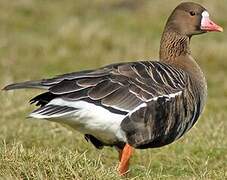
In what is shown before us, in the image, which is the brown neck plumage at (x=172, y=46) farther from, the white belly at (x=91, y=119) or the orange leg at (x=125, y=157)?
the white belly at (x=91, y=119)

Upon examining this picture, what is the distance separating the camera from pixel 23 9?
1941 centimetres

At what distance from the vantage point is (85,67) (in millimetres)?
13758

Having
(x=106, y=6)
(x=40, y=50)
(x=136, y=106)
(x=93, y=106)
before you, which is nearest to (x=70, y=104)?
(x=93, y=106)

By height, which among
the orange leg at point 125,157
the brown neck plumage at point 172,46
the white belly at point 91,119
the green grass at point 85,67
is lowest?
the green grass at point 85,67

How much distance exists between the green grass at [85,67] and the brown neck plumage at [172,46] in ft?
3.14

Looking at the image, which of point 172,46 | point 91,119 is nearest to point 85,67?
point 172,46

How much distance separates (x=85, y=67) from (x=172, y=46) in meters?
7.00

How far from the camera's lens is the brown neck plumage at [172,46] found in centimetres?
683

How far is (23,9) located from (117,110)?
14.3 m

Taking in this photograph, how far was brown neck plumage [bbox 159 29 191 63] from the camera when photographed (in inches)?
269

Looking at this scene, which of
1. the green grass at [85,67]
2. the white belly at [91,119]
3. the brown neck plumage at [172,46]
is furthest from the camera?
the brown neck plumage at [172,46]

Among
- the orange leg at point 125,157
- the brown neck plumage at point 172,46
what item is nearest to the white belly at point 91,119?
the orange leg at point 125,157

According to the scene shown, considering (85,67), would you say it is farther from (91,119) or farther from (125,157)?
(91,119)

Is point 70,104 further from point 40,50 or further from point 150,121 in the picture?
point 40,50
